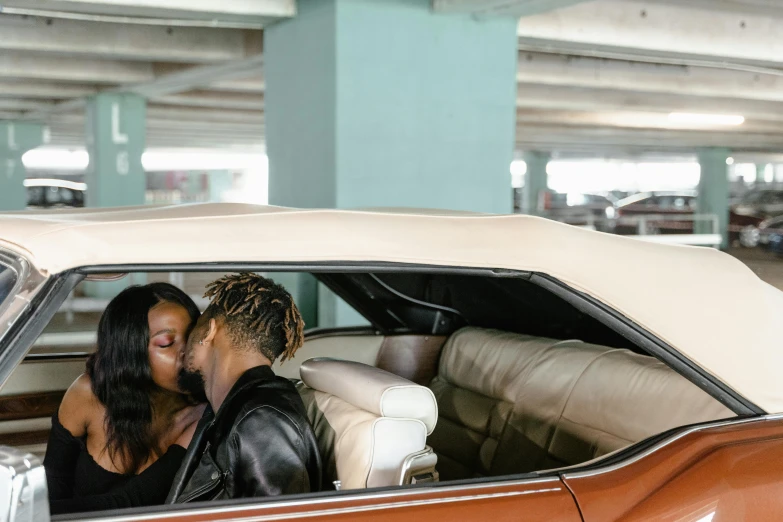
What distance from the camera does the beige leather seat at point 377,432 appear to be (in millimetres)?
2242

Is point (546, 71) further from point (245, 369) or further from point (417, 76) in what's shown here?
point (245, 369)

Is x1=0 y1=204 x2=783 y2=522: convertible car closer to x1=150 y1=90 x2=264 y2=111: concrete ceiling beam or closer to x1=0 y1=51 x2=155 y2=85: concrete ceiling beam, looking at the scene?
x1=0 y1=51 x2=155 y2=85: concrete ceiling beam

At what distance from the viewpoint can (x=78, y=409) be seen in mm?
2857

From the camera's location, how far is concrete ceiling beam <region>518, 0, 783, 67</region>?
8.03 metres

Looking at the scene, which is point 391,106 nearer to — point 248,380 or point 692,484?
point 248,380

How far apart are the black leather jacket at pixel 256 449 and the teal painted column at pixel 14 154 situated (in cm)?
1817

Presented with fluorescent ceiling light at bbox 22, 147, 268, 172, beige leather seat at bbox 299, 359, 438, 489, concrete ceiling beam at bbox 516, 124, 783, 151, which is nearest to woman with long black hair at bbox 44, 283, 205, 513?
beige leather seat at bbox 299, 359, 438, 489

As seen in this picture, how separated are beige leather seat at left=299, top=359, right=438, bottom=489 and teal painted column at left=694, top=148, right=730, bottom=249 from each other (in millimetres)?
26165

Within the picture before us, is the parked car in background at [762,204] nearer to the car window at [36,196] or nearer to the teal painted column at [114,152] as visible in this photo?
the teal painted column at [114,152]

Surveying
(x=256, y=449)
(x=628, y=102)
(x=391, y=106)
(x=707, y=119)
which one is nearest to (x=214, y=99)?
(x=628, y=102)

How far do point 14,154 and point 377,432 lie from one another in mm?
18775

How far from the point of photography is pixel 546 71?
11.8 metres

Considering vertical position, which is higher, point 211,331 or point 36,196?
point 36,196

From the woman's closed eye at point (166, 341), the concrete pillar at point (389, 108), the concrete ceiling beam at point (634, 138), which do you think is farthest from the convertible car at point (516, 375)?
the concrete ceiling beam at point (634, 138)
